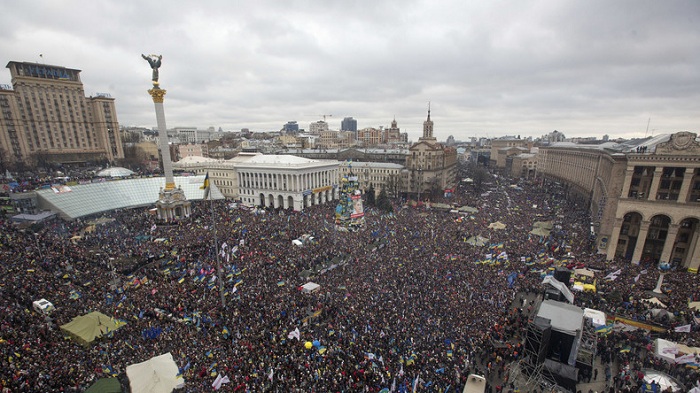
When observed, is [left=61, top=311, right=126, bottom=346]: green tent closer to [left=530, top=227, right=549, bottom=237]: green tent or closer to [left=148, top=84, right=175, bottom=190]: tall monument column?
[left=148, top=84, right=175, bottom=190]: tall monument column

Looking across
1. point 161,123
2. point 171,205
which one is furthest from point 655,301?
point 161,123

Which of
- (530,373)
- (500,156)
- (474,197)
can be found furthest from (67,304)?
(500,156)

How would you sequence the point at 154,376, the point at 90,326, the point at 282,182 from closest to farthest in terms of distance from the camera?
the point at 154,376, the point at 90,326, the point at 282,182

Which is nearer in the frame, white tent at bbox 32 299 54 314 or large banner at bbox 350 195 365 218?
white tent at bbox 32 299 54 314

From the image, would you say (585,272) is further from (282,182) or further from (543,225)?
(282,182)

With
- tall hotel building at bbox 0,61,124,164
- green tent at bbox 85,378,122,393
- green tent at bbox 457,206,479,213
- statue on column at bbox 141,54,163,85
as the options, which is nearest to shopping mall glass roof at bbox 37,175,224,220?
statue on column at bbox 141,54,163,85

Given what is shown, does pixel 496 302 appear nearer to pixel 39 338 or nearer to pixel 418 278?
pixel 418 278
